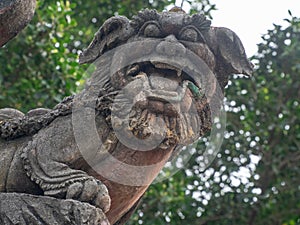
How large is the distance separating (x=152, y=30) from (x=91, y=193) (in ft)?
2.71

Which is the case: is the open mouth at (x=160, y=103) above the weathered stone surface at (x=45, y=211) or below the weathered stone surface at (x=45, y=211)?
above

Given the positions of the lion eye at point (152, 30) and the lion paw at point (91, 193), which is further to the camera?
the lion eye at point (152, 30)

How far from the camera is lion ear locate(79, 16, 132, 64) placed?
362 cm

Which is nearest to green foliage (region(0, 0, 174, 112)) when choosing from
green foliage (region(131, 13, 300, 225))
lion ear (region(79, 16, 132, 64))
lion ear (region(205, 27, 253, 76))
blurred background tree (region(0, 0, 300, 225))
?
→ blurred background tree (region(0, 0, 300, 225))

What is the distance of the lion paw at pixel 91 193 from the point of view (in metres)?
3.22

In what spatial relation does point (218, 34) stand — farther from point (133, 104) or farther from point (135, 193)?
point (135, 193)

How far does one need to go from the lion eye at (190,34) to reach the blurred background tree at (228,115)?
3.80 m

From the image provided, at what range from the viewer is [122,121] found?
339 cm

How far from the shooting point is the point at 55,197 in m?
3.29

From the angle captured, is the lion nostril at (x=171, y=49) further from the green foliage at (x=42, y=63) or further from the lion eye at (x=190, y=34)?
the green foliage at (x=42, y=63)

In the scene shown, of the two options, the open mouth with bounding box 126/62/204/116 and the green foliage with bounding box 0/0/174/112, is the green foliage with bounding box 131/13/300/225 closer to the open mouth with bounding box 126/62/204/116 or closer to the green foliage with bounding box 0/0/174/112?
the green foliage with bounding box 0/0/174/112

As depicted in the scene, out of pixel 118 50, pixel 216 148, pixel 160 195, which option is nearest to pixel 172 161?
pixel 216 148

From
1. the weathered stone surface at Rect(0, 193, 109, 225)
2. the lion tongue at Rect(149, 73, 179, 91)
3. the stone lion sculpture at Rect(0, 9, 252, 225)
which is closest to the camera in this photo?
the weathered stone surface at Rect(0, 193, 109, 225)

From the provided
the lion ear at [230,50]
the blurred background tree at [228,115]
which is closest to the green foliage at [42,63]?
the blurred background tree at [228,115]
